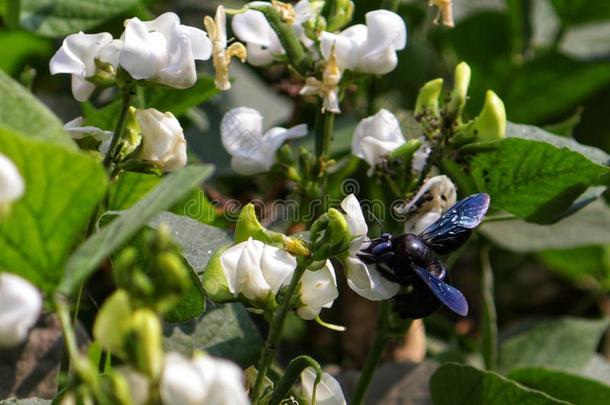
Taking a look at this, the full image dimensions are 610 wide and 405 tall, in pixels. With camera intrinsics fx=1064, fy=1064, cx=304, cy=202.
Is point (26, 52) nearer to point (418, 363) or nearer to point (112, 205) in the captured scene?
point (112, 205)

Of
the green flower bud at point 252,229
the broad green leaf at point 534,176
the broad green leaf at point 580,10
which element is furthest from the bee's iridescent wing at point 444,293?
the broad green leaf at point 580,10

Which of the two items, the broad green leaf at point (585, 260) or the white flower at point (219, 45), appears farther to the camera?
the broad green leaf at point (585, 260)

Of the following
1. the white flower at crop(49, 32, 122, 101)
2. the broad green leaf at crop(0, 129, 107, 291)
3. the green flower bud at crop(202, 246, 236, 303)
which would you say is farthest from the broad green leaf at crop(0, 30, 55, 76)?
the broad green leaf at crop(0, 129, 107, 291)

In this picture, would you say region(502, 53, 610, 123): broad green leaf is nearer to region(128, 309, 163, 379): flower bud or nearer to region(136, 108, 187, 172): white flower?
region(136, 108, 187, 172): white flower

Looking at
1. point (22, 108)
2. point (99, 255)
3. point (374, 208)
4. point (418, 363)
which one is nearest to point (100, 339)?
point (99, 255)

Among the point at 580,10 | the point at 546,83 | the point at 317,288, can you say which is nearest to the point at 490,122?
the point at 317,288

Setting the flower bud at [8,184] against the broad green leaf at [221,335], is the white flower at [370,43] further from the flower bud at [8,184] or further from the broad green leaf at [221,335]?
the flower bud at [8,184]
